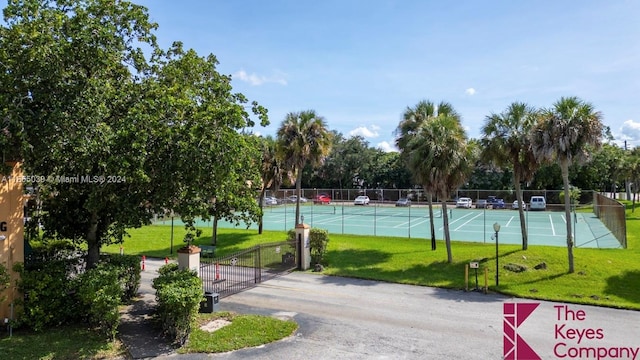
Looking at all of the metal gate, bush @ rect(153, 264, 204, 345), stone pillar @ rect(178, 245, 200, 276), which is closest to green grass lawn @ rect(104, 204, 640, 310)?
the metal gate

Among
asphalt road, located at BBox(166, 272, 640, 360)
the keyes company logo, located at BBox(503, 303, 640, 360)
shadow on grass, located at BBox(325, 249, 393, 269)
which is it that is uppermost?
shadow on grass, located at BBox(325, 249, 393, 269)

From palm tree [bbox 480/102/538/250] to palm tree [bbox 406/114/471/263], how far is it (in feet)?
4.46

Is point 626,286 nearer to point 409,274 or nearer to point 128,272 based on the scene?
point 409,274

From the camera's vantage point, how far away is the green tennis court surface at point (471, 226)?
2575 cm

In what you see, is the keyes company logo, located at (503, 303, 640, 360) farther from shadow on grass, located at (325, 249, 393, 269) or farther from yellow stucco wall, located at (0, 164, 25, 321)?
yellow stucco wall, located at (0, 164, 25, 321)

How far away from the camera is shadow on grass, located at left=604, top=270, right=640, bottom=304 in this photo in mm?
13531

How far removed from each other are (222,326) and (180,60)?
23.9 ft

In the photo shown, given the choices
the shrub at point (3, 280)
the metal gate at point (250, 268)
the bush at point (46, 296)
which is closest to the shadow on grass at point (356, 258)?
the metal gate at point (250, 268)

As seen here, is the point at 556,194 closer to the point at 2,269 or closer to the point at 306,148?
the point at 306,148

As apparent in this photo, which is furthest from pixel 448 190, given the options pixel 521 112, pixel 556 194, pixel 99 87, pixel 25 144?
pixel 556 194

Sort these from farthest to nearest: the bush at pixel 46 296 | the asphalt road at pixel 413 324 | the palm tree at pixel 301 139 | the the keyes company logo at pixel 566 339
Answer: the palm tree at pixel 301 139
the bush at pixel 46 296
the asphalt road at pixel 413 324
the the keyes company logo at pixel 566 339

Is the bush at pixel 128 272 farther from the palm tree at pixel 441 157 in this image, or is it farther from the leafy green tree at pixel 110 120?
the palm tree at pixel 441 157

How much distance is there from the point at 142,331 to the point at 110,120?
17.3 feet

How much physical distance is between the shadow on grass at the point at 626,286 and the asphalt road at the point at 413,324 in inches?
61.5
